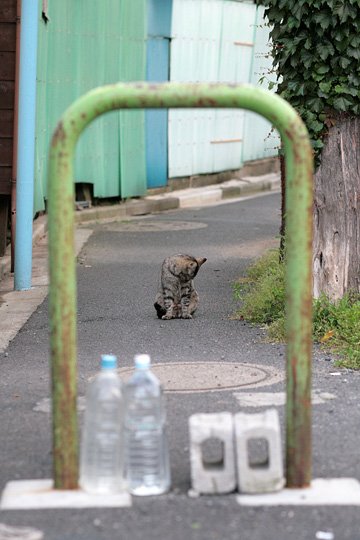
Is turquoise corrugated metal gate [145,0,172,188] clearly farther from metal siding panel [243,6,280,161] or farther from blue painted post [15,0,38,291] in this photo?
blue painted post [15,0,38,291]

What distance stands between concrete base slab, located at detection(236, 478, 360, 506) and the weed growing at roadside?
244 centimetres

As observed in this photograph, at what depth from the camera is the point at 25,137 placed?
10.5 m

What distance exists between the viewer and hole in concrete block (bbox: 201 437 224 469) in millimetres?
4891

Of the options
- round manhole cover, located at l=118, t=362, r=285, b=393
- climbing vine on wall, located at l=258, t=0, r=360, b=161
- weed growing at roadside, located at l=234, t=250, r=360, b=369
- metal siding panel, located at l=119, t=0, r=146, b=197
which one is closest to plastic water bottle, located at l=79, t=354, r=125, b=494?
round manhole cover, located at l=118, t=362, r=285, b=393

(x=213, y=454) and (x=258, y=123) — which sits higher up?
(x=258, y=123)

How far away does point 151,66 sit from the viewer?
17.8 m

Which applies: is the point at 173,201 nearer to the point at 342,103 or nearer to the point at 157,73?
the point at 157,73

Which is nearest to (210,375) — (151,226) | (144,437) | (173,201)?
(144,437)

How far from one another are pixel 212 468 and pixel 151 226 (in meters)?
11.2

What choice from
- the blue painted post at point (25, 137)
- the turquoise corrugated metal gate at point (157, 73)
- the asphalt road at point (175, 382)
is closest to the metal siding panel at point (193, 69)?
the turquoise corrugated metal gate at point (157, 73)

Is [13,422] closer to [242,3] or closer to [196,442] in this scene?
[196,442]

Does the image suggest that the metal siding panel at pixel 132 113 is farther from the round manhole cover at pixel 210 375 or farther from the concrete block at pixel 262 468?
the concrete block at pixel 262 468

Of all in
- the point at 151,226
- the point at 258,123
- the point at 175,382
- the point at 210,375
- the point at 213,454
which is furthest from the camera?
the point at 258,123

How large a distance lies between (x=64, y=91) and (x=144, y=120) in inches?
89.8
